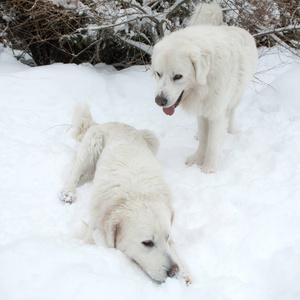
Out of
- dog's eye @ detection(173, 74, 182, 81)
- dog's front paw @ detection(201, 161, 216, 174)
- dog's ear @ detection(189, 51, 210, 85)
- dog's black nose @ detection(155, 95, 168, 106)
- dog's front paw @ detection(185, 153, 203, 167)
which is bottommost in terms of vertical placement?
dog's front paw @ detection(185, 153, 203, 167)

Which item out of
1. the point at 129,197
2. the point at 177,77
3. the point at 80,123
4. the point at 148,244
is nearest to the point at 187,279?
the point at 148,244

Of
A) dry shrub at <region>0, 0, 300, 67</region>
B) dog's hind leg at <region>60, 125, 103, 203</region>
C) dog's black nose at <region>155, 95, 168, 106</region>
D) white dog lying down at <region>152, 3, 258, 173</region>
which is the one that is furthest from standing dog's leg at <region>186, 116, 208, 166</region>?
dry shrub at <region>0, 0, 300, 67</region>

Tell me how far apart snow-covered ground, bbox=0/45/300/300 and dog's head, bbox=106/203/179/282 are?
75 mm

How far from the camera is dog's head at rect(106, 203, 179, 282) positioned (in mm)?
2105

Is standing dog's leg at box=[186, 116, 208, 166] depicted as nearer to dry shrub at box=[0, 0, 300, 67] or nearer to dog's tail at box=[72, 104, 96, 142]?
dog's tail at box=[72, 104, 96, 142]

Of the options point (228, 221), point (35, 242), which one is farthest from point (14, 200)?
point (228, 221)

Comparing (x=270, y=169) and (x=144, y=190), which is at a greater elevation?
(x=144, y=190)

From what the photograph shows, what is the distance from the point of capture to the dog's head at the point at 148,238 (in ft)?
6.91

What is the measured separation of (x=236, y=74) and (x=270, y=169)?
1141mm

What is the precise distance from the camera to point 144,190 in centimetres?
243

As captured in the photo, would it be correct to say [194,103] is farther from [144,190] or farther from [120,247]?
[120,247]

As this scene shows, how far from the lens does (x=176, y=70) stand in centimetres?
293

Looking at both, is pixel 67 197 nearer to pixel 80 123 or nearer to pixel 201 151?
pixel 80 123

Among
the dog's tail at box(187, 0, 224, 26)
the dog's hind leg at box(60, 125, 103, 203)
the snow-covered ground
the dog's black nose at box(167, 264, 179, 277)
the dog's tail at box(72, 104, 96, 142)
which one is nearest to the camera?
the snow-covered ground
